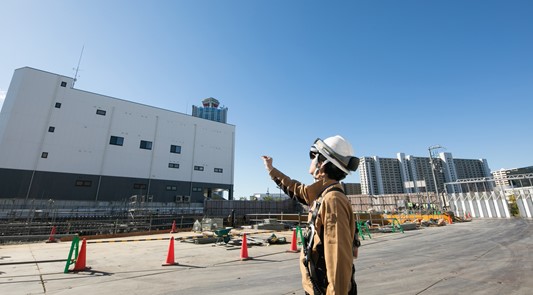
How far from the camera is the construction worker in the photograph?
Answer: 1.37 meters

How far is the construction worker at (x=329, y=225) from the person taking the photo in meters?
1.37

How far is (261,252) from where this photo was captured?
9.61 metres

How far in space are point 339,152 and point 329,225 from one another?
2.13ft

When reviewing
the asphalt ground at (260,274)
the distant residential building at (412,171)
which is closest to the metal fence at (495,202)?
the distant residential building at (412,171)

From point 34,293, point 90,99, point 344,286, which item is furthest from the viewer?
point 90,99

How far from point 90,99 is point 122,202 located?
1527 cm

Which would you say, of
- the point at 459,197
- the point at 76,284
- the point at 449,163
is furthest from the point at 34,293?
the point at 449,163

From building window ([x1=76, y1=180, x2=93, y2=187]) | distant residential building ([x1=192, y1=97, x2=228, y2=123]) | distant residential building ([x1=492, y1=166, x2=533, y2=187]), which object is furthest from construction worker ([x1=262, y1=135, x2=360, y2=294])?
distant residential building ([x1=192, y1=97, x2=228, y2=123])

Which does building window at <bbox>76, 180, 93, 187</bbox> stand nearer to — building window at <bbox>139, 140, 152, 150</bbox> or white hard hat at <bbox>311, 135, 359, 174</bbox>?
building window at <bbox>139, 140, 152, 150</bbox>

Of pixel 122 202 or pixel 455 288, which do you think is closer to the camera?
pixel 455 288

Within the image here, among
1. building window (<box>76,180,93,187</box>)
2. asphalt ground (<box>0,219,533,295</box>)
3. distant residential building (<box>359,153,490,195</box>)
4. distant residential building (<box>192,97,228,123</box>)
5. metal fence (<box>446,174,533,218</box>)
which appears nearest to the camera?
asphalt ground (<box>0,219,533,295</box>)

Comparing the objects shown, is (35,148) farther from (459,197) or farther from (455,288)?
(459,197)

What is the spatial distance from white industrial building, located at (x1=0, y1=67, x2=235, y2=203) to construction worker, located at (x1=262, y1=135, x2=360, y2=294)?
119ft

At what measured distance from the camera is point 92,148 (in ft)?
100
